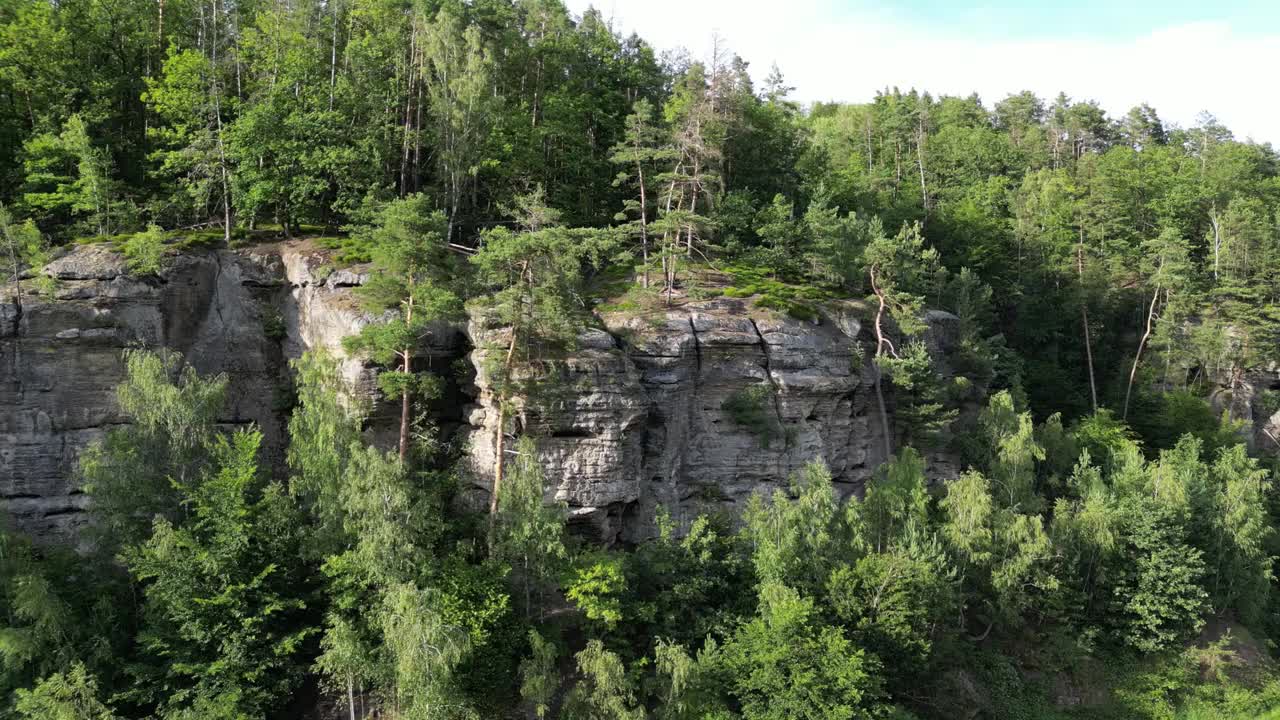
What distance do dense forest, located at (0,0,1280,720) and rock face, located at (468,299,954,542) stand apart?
37.2 inches

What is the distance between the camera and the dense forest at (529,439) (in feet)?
74.6

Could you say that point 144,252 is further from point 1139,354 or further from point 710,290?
point 1139,354

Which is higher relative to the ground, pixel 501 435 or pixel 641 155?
pixel 641 155

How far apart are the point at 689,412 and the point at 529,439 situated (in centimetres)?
764

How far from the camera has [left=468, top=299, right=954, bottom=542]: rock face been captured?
2678 cm

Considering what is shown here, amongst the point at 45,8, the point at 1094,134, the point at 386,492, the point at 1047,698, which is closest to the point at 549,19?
the point at 45,8

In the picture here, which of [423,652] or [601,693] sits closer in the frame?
[423,652]

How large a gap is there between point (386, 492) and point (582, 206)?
61.6 ft

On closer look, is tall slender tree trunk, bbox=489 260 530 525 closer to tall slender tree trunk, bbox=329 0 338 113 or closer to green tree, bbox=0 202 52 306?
tall slender tree trunk, bbox=329 0 338 113

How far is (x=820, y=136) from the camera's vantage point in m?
67.6

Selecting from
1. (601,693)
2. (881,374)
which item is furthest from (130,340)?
(881,374)

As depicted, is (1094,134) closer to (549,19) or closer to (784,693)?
(549,19)

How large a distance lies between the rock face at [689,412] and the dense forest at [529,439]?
95 cm

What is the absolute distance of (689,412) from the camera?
3019 cm
